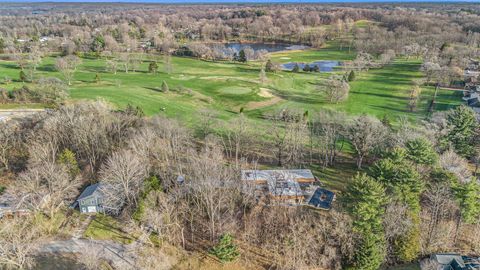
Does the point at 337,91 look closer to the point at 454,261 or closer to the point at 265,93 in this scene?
the point at 265,93

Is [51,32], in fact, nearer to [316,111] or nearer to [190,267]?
[316,111]

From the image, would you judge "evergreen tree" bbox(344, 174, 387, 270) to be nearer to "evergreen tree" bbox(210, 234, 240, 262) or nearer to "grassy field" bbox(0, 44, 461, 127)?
"evergreen tree" bbox(210, 234, 240, 262)

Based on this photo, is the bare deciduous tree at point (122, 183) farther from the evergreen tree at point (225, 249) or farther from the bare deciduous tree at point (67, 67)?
the bare deciduous tree at point (67, 67)

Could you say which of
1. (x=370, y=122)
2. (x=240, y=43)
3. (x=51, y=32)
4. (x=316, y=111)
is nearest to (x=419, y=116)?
(x=316, y=111)

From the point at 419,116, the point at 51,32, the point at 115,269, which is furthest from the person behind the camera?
the point at 51,32

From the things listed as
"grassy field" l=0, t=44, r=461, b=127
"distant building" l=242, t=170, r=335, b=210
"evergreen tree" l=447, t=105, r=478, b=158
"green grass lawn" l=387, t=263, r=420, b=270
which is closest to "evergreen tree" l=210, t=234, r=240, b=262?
"distant building" l=242, t=170, r=335, b=210

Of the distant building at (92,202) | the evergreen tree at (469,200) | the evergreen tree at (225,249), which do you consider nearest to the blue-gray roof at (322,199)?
the evergreen tree at (225,249)
